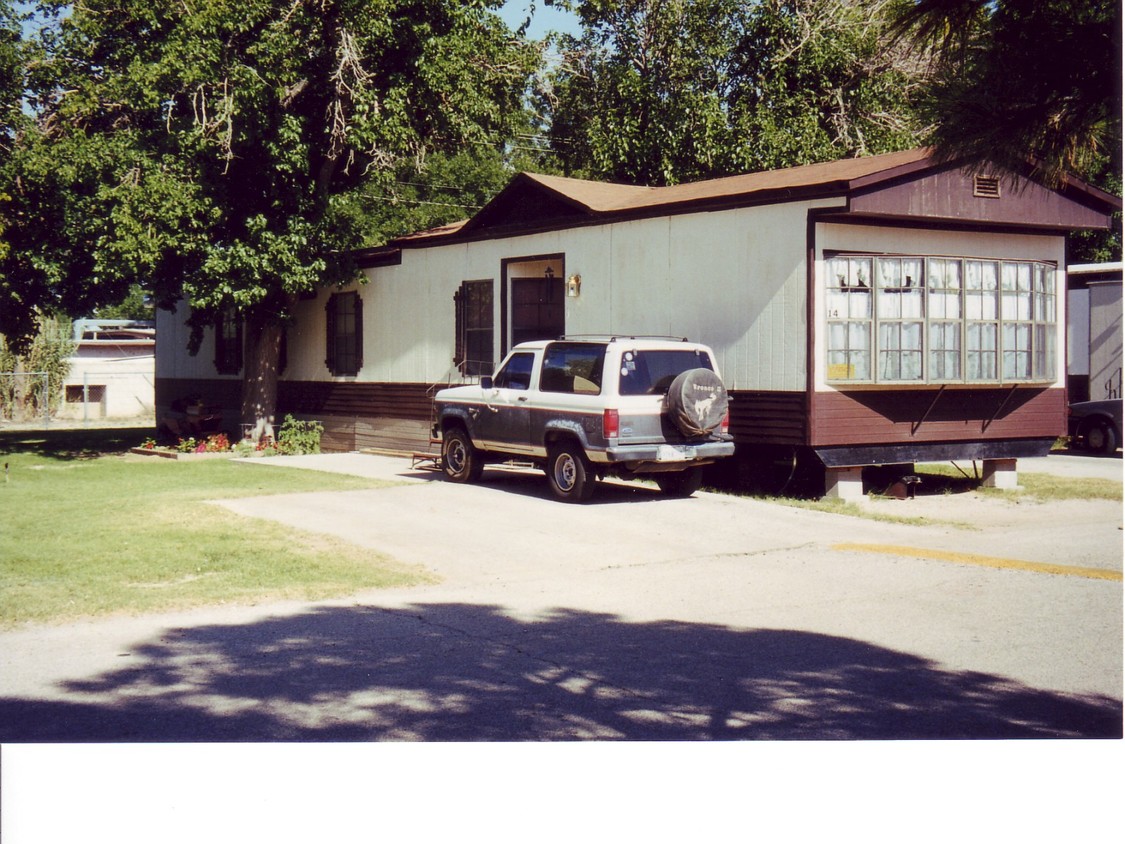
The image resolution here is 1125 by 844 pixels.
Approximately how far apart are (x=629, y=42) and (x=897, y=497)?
14.0 meters

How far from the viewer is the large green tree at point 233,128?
16.1 metres

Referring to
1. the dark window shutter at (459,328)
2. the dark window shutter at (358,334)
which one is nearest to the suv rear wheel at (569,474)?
the dark window shutter at (459,328)

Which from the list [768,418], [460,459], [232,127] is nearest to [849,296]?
[768,418]

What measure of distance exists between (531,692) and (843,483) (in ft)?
25.9

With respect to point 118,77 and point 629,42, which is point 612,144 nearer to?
point 629,42

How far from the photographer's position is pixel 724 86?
80.2 feet

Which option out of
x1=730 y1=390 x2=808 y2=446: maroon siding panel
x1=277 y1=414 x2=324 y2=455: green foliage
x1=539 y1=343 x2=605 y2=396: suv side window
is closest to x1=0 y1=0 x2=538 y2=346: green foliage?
x1=277 y1=414 x2=324 y2=455: green foliage

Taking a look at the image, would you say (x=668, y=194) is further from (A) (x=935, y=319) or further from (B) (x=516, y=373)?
(A) (x=935, y=319)

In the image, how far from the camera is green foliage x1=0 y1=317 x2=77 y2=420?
30188mm

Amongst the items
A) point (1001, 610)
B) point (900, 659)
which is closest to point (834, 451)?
point (1001, 610)

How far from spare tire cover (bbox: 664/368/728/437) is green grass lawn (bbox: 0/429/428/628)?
3.63 metres

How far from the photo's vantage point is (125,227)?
16.3m

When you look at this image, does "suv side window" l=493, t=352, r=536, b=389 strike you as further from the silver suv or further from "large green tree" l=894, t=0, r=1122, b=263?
"large green tree" l=894, t=0, r=1122, b=263

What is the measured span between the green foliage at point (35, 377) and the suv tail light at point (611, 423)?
21.9 m
